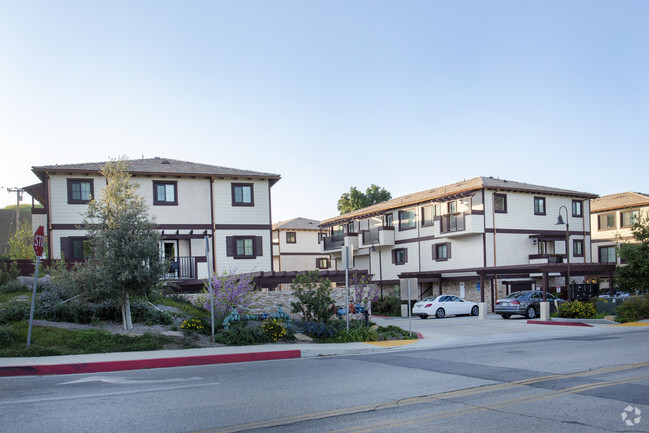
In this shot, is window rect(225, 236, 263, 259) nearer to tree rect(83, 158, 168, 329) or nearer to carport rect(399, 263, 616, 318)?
carport rect(399, 263, 616, 318)

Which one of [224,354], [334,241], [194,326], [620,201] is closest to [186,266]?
[194,326]

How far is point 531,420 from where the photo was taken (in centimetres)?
680

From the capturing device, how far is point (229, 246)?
30469mm

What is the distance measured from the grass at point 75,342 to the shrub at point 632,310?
63.3ft

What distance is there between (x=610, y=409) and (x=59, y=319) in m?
14.3

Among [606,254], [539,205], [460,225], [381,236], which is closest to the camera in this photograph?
[460,225]

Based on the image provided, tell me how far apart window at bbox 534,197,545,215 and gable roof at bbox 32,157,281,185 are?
20.4 m

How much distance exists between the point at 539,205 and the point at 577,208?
4.27 m

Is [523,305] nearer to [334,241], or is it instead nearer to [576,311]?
[576,311]

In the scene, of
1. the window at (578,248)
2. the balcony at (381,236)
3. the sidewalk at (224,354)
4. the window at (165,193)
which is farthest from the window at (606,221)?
the window at (165,193)

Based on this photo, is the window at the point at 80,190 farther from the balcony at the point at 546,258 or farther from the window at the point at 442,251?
the balcony at the point at 546,258

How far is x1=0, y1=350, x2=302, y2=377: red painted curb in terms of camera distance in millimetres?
11352

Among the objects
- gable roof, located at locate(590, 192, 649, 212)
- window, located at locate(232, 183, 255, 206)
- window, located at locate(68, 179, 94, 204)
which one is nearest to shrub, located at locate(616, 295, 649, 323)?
window, located at locate(232, 183, 255, 206)

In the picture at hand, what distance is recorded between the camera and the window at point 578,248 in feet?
138
